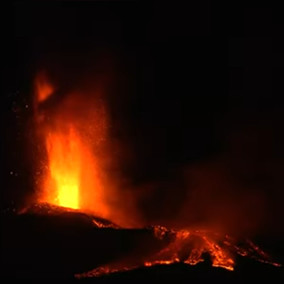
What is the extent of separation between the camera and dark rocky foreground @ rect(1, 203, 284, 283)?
5684mm

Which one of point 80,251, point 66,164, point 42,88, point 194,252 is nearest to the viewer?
point 80,251

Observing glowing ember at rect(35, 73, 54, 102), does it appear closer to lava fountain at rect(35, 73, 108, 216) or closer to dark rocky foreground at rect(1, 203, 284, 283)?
lava fountain at rect(35, 73, 108, 216)

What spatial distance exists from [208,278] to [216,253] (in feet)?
2.09

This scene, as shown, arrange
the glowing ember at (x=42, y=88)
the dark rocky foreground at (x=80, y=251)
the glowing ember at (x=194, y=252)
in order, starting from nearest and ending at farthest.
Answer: the dark rocky foreground at (x=80, y=251) → the glowing ember at (x=194, y=252) → the glowing ember at (x=42, y=88)

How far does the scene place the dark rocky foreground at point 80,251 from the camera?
5684mm

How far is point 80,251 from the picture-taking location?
605 centimetres

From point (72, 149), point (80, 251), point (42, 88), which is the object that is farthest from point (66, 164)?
point (80, 251)

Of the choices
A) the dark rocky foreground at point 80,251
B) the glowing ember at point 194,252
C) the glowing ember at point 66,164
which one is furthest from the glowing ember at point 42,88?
the glowing ember at point 194,252

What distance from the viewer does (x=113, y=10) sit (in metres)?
8.55

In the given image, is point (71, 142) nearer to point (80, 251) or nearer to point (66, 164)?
point (66, 164)

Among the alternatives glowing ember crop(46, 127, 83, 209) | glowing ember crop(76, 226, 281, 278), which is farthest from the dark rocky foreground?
glowing ember crop(46, 127, 83, 209)

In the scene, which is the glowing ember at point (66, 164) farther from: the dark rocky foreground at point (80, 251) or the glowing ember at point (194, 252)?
the glowing ember at point (194, 252)

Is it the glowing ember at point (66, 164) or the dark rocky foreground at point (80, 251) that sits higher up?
the glowing ember at point (66, 164)

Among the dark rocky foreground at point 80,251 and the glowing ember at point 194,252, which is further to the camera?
the glowing ember at point 194,252
